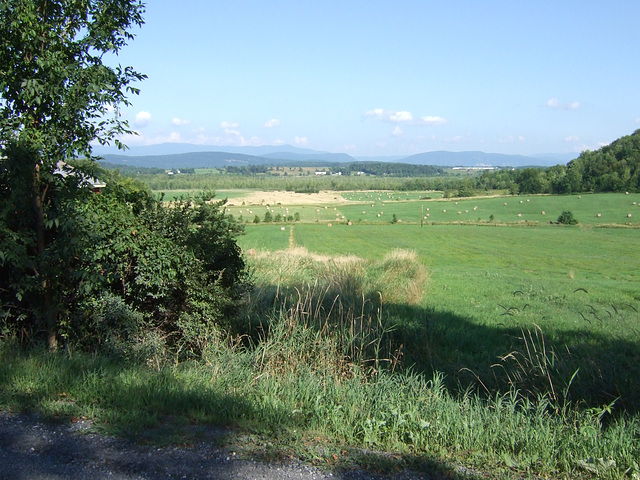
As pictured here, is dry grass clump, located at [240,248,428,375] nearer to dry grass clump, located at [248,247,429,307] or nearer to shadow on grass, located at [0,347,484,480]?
dry grass clump, located at [248,247,429,307]

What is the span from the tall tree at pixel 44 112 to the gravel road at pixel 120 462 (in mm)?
3038

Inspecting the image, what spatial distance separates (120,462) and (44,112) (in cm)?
469

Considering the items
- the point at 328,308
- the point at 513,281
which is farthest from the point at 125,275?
the point at 513,281

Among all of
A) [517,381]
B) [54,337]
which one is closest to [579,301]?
[517,381]

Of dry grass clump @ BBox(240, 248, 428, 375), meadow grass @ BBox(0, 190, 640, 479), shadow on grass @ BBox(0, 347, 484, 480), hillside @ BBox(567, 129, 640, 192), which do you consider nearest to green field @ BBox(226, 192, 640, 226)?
hillside @ BBox(567, 129, 640, 192)

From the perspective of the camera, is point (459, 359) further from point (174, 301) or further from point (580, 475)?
point (580, 475)

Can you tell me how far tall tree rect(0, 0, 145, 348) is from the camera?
579cm

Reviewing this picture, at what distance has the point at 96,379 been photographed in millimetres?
4547

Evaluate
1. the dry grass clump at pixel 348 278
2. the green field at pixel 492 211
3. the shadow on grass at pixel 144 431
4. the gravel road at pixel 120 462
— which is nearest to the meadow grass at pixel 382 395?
the shadow on grass at pixel 144 431

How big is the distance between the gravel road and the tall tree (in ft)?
9.97

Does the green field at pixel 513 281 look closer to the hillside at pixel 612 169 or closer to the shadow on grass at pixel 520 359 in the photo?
the shadow on grass at pixel 520 359

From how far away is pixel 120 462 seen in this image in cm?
326

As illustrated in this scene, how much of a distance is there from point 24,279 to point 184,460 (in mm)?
3964

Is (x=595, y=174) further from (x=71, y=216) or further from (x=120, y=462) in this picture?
(x=120, y=462)
